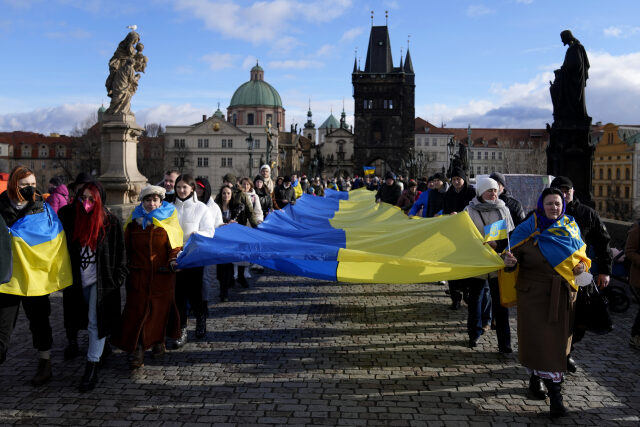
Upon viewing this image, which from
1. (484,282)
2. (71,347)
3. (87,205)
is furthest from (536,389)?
(71,347)

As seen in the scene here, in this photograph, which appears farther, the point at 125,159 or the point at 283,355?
the point at 125,159

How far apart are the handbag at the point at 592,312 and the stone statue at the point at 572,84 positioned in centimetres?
952

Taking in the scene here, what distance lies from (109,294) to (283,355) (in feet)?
6.64

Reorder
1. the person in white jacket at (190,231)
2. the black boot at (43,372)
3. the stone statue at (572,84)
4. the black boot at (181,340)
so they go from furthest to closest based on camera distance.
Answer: the stone statue at (572,84), the person in white jacket at (190,231), the black boot at (181,340), the black boot at (43,372)

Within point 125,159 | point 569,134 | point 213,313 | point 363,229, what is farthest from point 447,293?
point 125,159

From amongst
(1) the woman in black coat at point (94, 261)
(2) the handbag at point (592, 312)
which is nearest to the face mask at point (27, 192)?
(1) the woman in black coat at point (94, 261)

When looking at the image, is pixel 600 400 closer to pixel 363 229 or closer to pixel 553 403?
pixel 553 403

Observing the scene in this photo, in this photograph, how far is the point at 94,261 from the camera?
552cm

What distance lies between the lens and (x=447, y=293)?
10.0m

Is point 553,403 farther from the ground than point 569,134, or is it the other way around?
point 569,134

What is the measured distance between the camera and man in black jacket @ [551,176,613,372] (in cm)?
554

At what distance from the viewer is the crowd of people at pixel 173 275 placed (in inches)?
194

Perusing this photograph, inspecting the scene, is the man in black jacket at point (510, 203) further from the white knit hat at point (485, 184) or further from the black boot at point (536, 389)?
the black boot at point (536, 389)

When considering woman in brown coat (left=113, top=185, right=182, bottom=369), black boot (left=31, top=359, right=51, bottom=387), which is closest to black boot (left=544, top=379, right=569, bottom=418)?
woman in brown coat (left=113, top=185, right=182, bottom=369)
